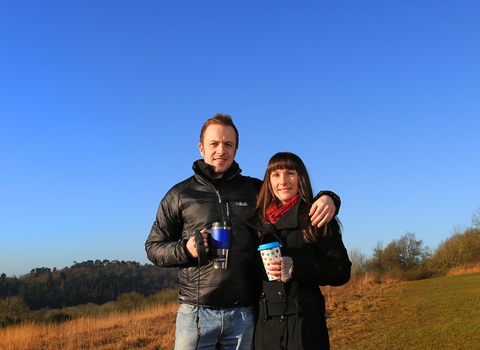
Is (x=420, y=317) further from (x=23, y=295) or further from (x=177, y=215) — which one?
(x=23, y=295)

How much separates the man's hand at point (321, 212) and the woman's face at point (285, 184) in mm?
310

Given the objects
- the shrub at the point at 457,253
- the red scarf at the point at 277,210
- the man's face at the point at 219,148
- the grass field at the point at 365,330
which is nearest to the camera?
the red scarf at the point at 277,210

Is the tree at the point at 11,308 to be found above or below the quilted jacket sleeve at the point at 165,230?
below

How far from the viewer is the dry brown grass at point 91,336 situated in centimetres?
977

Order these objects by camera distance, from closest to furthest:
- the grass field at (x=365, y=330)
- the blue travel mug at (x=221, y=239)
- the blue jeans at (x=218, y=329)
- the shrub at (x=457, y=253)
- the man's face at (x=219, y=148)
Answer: the blue travel mug at (x=221, y=239), the blue jeans at (x=218, y=329), the man's face at (x=219, y=148), the grass field at (x=365, y=330), the shrub at (x=457, y=253)

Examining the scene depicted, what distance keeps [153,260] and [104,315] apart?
15798 mm

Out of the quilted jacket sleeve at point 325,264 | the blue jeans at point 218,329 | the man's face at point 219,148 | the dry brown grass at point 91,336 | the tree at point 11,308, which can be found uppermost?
the man's face at point 219,148

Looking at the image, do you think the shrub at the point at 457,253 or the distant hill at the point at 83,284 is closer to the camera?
the shrub at the point at 457,253

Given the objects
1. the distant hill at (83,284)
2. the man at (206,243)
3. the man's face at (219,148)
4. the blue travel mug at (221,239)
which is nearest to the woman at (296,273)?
the man at (206,243)

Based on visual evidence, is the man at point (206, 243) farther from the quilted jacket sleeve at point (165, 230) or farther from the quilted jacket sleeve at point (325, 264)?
the quilted jacket sleeve at point (325, 264)

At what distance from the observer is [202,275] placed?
108 inches

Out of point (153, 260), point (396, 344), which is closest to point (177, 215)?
point (153, 260)

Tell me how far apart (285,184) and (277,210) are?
209 millimetres

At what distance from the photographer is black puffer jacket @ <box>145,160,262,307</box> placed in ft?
8.83
